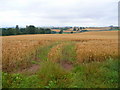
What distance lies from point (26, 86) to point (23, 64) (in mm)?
2268

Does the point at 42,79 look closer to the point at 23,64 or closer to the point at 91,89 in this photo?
the point at 91,89

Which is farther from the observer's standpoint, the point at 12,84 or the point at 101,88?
the point at 12,84

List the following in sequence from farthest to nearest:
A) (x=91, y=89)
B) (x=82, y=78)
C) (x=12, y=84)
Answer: (x=82, y=78)
(x=12, y=84)
(x=91, y=89)

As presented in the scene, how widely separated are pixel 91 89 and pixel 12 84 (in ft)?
8.94

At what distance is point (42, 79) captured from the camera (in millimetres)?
3920

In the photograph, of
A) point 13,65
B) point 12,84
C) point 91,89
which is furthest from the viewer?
point 13,65

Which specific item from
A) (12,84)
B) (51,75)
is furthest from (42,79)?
(12,84)

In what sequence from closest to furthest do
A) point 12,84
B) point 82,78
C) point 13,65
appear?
point 12,84 < point 82,78 < point 13,65

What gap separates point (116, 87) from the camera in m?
3.48

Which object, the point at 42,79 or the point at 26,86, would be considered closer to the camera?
the point at 26,86

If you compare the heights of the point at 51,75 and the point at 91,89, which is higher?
the point at 51,75

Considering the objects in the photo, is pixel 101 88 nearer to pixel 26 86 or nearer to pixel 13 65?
pixel 26 86

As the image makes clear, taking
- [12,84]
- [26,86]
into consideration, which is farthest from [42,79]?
[12,84]

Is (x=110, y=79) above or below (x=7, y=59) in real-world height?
below
